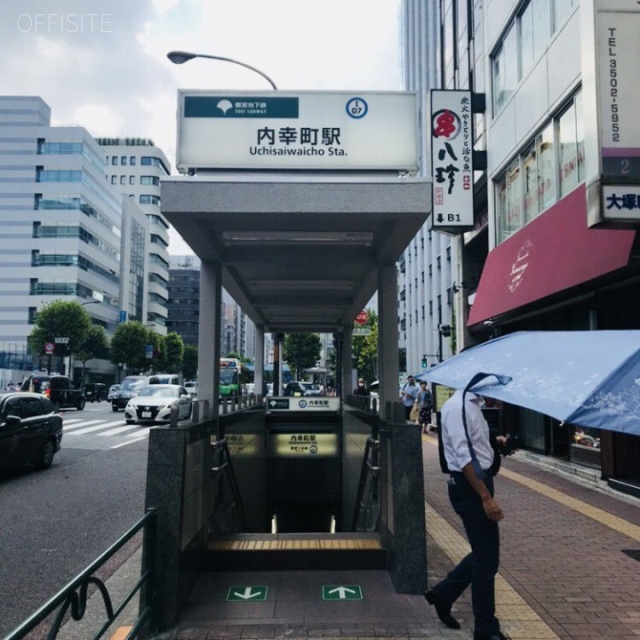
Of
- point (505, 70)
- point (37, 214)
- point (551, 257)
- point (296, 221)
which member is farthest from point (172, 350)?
point (296, 221)

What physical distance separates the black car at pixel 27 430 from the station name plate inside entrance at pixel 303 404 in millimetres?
4594

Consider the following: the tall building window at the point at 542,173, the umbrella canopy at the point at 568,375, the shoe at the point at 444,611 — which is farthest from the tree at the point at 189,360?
the umbrella canopy at the point at 568,375

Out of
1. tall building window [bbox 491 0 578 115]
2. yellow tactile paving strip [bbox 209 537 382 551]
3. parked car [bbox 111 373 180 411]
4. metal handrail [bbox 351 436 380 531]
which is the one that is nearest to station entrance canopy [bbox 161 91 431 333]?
metal handrail [bbox 351 436 380 531]

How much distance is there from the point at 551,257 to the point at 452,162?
6016 mm

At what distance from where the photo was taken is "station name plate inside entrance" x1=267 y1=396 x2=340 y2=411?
43.7ft

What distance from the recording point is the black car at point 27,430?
35.1 ft

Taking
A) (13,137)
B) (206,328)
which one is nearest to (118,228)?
(13,137)

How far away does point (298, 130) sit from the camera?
567cm

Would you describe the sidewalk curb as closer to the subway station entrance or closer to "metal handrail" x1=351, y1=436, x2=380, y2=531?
the subway station entrance

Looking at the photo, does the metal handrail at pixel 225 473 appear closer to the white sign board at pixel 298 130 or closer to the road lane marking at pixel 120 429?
the white sign board at pixel 298 130

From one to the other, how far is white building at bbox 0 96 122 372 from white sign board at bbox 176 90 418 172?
71.6 meters

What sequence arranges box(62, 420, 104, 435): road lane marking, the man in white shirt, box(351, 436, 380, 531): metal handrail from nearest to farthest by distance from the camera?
the man in white shirt → box(351, 436, 380, 531): metal handrail → box(62, 420, 104, 435): road lane marking

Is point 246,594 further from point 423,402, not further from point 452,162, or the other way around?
point 423,402

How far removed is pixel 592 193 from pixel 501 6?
419 inches
